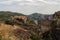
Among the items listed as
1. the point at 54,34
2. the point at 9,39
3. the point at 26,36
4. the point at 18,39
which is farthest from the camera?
the point at 54,34

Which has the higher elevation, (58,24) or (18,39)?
(18,39)

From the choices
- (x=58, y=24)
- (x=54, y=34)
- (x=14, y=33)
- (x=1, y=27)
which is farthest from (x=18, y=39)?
(x=58, y=24)

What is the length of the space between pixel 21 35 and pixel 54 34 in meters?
38.0

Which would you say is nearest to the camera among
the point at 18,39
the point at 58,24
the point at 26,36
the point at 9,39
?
the point at 9,39

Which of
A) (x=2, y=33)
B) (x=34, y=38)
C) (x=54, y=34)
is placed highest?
(x=2, y=33)

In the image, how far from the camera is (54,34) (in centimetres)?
6531

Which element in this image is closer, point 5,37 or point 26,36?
point 5,37

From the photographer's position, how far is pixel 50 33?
66.4 meters

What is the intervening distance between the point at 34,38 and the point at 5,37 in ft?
21.3

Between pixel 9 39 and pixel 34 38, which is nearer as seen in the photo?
pixel 9 39

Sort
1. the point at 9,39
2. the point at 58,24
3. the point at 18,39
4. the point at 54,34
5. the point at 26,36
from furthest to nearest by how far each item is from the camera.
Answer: the point at 58,24 < the point at 54,34 < the point at 26,36 < the point at 18,39 < the point at 9,39

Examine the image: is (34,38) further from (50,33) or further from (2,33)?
(50,33)

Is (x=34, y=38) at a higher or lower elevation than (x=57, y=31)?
higher

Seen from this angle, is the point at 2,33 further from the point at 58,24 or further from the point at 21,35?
the point at 58,24
